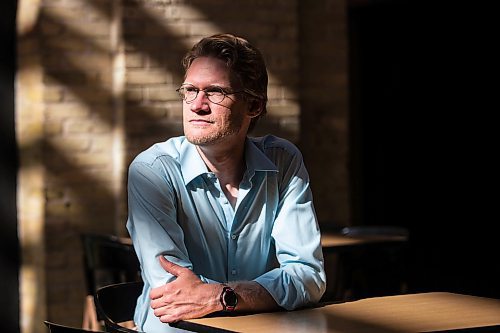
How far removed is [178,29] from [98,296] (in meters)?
3.29

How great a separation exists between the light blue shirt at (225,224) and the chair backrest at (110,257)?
5.79 feet

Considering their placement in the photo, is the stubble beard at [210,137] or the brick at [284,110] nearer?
the stubble beard at [210,137]

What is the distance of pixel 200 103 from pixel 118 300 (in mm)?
651

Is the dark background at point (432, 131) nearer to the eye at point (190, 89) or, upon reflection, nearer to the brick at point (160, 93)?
the brick at point (160, 93)

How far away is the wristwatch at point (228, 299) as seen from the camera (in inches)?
111

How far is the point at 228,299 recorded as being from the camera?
2.83 metres

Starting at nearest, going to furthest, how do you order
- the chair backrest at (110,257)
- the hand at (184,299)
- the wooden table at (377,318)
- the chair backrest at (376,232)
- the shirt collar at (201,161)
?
1. the wooden table at (377,318)
2. the hand at (184,299)
3. the shirt collar at (201,161)
4. the chair backrest at (110,257)
5. the chair backrest at (376,232)

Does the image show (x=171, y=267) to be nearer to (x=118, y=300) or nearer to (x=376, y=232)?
(x=118, y=300)

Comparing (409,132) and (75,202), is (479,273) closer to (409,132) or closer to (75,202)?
(409,132)

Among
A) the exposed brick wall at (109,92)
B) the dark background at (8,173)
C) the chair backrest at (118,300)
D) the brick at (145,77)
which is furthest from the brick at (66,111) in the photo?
the chair backrest at (118,300)

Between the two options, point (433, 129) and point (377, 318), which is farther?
point (433, 129)

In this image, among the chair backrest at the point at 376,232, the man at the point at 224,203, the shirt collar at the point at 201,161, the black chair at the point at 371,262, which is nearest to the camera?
the man at the point at 224,203

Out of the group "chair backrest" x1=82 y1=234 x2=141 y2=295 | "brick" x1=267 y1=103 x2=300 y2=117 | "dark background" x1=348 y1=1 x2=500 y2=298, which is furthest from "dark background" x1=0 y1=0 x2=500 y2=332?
"chair backrest" x1=82 y1=234 x2=141 y2=295

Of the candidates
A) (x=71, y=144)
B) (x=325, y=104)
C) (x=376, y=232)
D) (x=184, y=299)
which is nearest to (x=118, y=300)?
(x=184, y=299)
